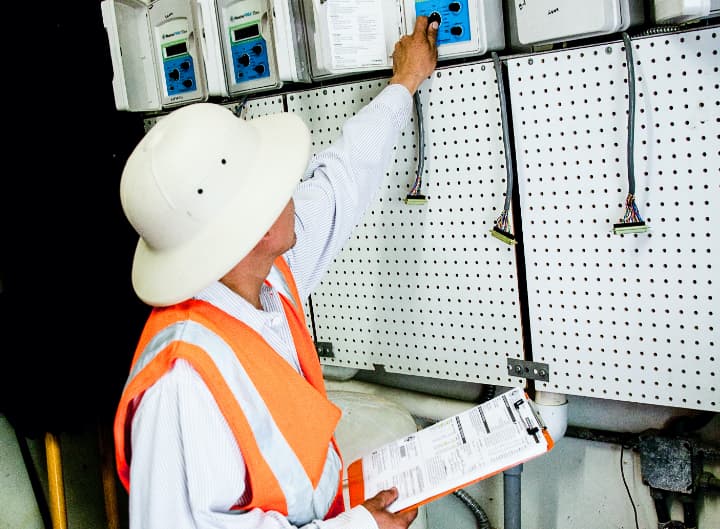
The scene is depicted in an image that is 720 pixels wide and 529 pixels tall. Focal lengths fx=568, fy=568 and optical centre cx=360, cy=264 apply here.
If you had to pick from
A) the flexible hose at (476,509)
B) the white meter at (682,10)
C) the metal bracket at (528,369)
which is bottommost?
the flexible hose at (476,509)

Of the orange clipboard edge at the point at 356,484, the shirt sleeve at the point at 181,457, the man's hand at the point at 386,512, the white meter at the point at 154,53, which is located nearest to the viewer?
the shirt sleeve at the point at 181,457

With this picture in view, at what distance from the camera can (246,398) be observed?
3.23 feet

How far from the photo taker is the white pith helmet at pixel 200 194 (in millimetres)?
913

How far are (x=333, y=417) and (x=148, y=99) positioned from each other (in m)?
1.15

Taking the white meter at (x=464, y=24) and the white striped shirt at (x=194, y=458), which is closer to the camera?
the white striped shirt at (x=194, y=458)

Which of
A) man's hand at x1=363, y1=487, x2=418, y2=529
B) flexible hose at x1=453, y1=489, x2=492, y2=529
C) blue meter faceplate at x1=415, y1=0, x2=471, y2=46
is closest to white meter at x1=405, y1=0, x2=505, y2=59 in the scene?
blue meter faceplate at x1=415, y1=0, x2=471, y2=46

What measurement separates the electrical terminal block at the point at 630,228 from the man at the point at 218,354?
0.65 meters

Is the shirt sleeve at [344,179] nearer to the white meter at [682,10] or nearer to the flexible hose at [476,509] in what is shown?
the white meter at [682,10]

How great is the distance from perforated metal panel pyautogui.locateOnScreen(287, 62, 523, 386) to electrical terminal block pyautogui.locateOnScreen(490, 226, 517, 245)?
0.18ft

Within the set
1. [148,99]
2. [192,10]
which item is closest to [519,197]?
[192,10]

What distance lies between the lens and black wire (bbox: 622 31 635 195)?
1083 millimetres

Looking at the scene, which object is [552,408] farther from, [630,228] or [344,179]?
[344,179]

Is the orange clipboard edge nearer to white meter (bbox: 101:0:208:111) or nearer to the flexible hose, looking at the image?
the flexible hose

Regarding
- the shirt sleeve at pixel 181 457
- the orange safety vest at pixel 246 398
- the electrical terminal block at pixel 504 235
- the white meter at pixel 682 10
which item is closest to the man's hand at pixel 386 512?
the orange safety vest at pixel 246 398
